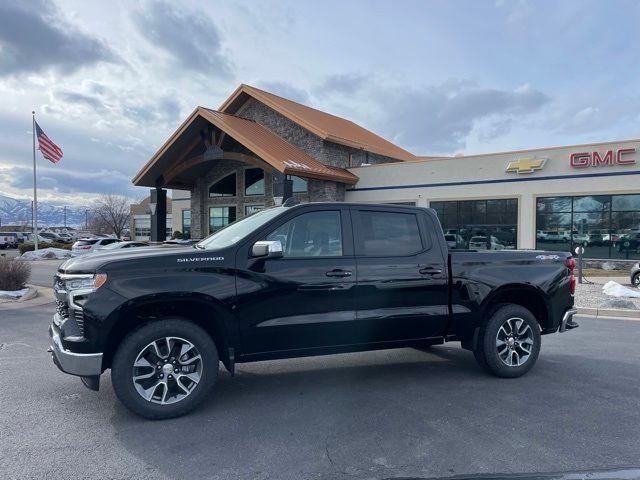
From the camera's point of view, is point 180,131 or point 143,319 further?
point 180,131

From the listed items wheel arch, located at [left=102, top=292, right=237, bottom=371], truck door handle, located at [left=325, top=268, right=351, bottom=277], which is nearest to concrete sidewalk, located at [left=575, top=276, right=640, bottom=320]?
truck door handle, located at [left=325, top=268, right=351, bottom=277]

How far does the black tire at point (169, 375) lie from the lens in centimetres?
409

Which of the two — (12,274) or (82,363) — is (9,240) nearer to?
(12,274)

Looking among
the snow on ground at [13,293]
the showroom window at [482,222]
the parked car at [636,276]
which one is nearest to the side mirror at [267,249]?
the snow on ground at [13,293]

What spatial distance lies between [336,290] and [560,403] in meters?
2.39

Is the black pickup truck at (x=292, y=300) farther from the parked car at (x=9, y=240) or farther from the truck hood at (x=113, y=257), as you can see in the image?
the parked car at (x=9, y=240)

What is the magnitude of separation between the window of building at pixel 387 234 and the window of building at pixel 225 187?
2294cm

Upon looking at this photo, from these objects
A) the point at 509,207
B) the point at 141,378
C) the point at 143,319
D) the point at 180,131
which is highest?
the point at 180,131

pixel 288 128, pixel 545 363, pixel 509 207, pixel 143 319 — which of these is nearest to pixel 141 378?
pixel 143 319

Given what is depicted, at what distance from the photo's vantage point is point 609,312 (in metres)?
9.97

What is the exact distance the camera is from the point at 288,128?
25.2 metres

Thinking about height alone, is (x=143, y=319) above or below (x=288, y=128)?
below

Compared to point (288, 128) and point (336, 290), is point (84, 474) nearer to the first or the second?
point (336, 290)

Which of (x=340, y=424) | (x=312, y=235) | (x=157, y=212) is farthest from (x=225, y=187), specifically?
(x=340, y=424)
